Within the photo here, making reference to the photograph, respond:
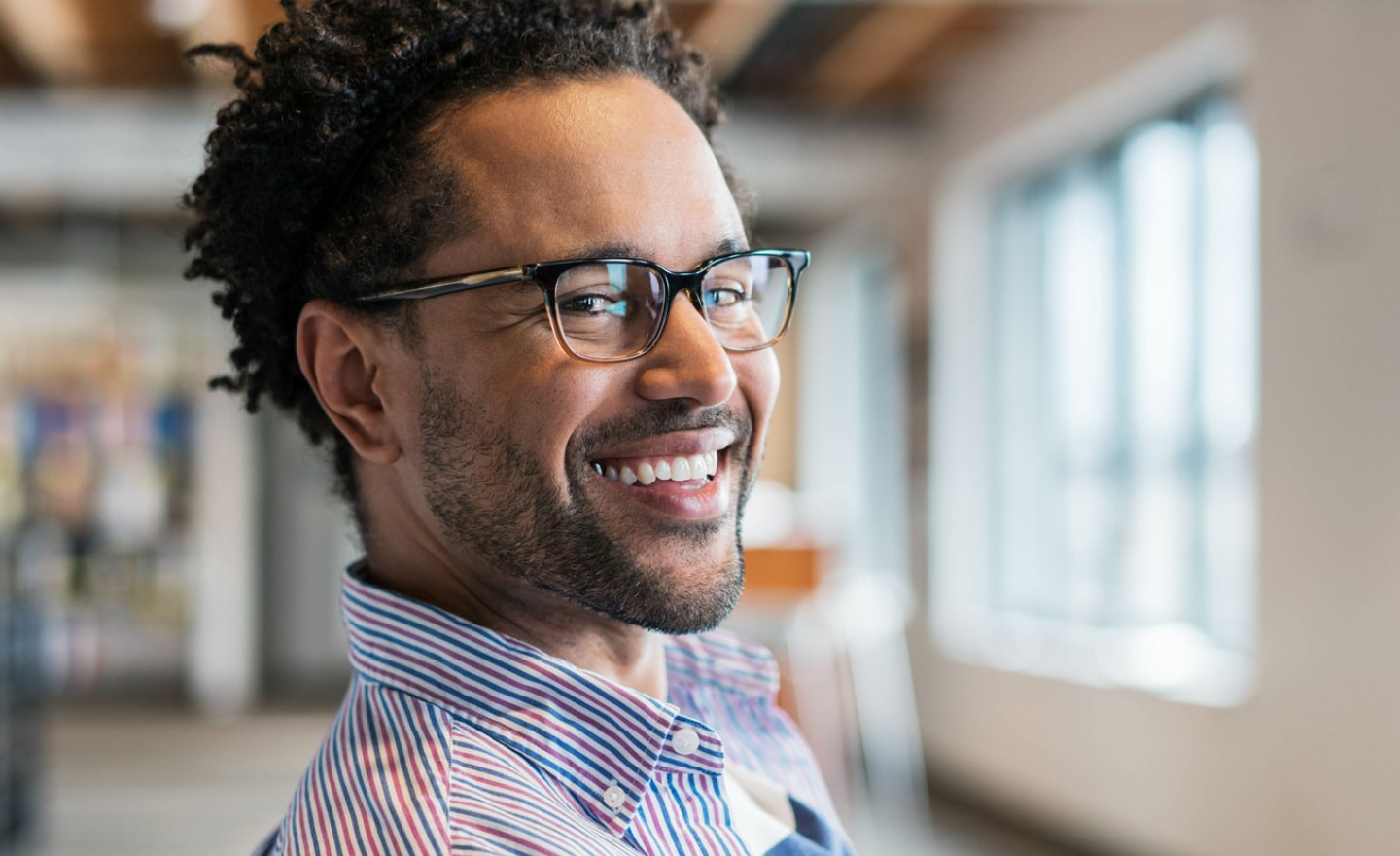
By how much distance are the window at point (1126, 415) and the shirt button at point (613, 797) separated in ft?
11.1

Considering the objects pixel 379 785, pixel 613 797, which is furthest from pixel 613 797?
pixel 379 785

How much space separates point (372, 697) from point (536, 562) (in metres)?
0.14

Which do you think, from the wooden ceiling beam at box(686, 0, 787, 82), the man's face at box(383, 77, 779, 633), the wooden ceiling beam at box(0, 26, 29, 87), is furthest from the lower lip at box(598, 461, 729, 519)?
the wooden ceiling beam at box(0, 26, 29, 87)

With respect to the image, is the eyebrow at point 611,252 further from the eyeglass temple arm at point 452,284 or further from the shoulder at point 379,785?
the shoulder at point 379,785

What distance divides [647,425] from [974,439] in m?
5.24

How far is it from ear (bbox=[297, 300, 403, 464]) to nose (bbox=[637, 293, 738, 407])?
0.20 m

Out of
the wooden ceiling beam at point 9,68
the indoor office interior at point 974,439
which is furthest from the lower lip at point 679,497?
the wooden ceiling beam at point 9,68

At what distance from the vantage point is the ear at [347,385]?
99 centimetres

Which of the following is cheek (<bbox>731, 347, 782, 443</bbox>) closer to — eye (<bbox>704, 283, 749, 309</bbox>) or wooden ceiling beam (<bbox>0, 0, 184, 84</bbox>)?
eye (<bbox>704, 283, 749, 309</bbox>)

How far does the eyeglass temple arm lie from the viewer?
0.90m

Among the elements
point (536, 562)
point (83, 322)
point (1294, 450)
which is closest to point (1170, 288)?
point (1294, 450)

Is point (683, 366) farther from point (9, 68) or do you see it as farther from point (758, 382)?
point (9, 68)

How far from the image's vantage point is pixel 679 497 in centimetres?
93

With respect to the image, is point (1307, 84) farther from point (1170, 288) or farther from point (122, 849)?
point (122, 849)
